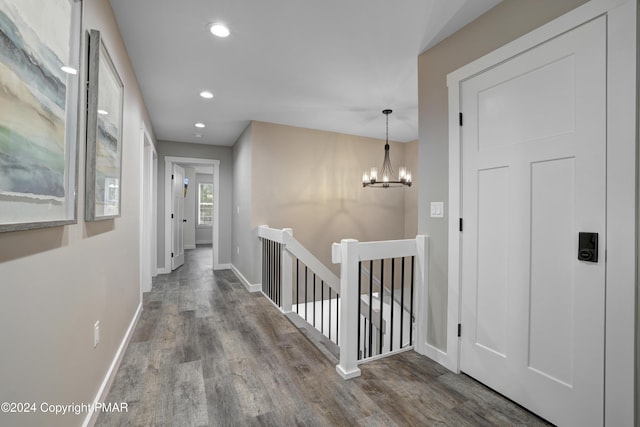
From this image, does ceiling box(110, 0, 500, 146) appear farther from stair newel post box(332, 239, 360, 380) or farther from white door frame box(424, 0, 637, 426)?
stair newel post box(332, 239, 360, 380)

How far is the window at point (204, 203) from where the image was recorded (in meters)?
10.0

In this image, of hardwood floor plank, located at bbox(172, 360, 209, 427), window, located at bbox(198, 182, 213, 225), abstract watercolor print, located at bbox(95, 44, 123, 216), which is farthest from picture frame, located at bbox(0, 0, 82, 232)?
window, located at bbox(198, 182, 213, 225)

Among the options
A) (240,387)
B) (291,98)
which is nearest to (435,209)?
(240,387)

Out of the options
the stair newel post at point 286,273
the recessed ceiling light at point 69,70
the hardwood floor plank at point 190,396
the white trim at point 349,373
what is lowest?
the hardwood floor plank at point 190,396

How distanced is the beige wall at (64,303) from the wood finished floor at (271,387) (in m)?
0.31

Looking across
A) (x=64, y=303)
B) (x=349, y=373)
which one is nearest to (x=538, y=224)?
(x=349, y=373)

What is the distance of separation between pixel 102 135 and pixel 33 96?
78cm

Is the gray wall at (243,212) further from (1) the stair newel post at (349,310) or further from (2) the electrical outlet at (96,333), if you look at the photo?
(2) the electrical outlet at (96,333)

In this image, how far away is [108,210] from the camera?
6.07 ft

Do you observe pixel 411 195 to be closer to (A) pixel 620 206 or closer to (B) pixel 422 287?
(B) pixel 422 287

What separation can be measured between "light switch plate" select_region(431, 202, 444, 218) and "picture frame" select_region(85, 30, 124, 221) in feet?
7.15

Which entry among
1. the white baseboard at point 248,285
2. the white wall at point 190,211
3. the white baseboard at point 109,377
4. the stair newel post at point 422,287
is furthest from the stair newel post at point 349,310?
the white wall at point 190,211

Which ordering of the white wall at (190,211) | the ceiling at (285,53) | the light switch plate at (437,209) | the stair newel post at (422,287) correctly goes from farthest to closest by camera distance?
1. the white wall at (190,211)
2. the stair newel post at (422,287)
3. the light switch plate at (437,209)
4. the ceiling at (285,53)

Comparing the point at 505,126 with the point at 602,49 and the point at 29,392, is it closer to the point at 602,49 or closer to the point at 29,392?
the point at 602,49
